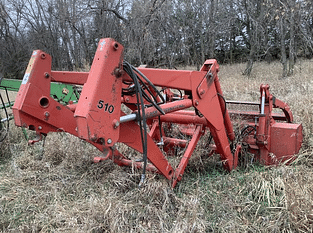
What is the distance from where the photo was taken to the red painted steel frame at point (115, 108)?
2.06m

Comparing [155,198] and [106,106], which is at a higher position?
[106,106]

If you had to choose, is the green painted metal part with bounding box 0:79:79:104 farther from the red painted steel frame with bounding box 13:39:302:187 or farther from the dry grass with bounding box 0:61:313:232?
the red painted steel frame with bounding box 13:39:302:187

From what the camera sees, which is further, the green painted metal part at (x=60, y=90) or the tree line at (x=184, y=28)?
the tree line at (x=184, y=28)

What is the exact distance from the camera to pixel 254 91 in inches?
317

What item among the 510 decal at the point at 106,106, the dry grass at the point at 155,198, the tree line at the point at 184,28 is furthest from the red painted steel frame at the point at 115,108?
the tree line at the point at 184,28

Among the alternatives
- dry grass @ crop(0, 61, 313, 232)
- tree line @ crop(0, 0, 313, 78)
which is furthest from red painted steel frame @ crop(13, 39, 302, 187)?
tree line @ crop(0, 0, 313, 78)

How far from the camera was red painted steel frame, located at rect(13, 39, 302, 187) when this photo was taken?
206cm

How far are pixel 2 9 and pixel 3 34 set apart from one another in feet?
12.6

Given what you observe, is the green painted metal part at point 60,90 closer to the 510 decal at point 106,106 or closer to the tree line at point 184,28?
the tree line at point 184,28

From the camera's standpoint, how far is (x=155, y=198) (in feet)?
9.57

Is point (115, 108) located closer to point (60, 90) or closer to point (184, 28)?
point (60, 90)

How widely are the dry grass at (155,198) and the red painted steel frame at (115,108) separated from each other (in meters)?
0.25

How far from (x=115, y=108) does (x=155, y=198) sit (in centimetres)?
120

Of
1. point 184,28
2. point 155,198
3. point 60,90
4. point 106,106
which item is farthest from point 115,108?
point 184,28
